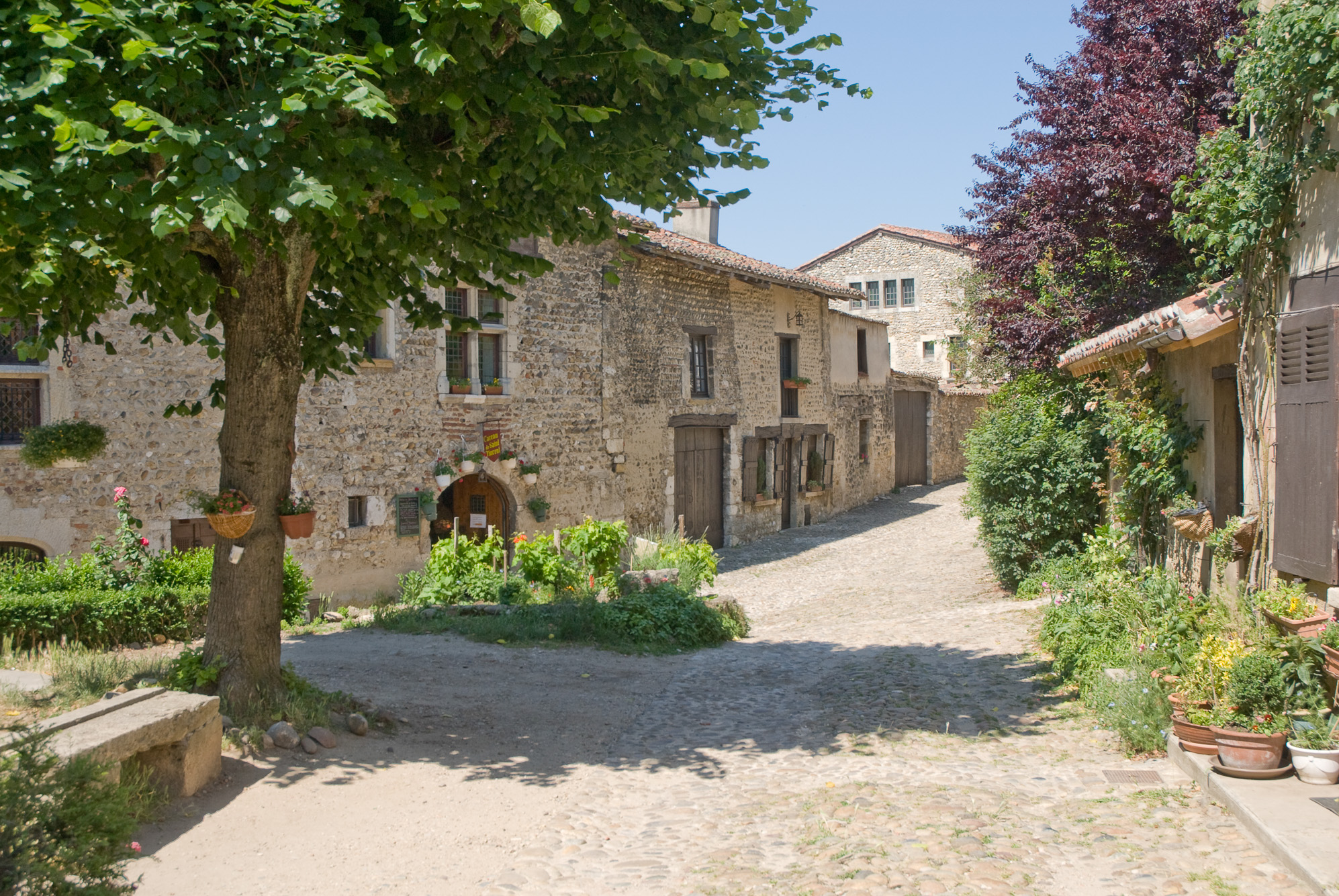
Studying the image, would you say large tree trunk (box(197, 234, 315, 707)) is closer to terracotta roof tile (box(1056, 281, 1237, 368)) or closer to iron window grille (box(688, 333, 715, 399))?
terracotta roof tile (box(1056, 281, 1237, 368))

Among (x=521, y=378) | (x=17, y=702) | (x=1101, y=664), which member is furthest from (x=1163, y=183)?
(x=17, y=702)

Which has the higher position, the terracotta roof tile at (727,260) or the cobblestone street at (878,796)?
the terracotta roof tile at (727,260)

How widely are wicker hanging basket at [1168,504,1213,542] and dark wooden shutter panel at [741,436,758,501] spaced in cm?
1229

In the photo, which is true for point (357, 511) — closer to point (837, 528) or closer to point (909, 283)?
point (837, 528)

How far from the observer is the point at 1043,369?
468 inches

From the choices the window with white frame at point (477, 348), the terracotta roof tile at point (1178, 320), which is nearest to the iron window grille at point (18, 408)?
the window with white frame at point (477, 348)

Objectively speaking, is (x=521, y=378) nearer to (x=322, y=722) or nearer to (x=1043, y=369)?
(x=1043, y=369)

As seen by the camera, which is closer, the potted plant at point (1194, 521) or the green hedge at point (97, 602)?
the potted plant at point (1194, 521)

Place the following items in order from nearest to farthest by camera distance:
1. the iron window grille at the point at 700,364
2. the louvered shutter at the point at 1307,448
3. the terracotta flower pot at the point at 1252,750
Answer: the terracotta flower pot at the point at 1252,750
the louvered shutter at the point at 1307,448
the iron window grille at the point at 700,364

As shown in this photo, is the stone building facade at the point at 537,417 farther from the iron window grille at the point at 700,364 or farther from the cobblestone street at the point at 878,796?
the cobblestone street at the point at 878,796

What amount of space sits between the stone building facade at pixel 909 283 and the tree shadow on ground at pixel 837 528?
604 cm

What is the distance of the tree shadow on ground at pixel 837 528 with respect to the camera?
17531 millimetres

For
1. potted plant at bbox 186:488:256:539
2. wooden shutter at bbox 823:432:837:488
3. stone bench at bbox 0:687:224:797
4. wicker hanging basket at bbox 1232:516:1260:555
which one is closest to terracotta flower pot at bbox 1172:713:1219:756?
wicker hanging basket at bbox 1232:516:1260:555

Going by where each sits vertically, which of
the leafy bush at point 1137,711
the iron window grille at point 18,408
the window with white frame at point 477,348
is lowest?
the leafy bush at point 1137,711
